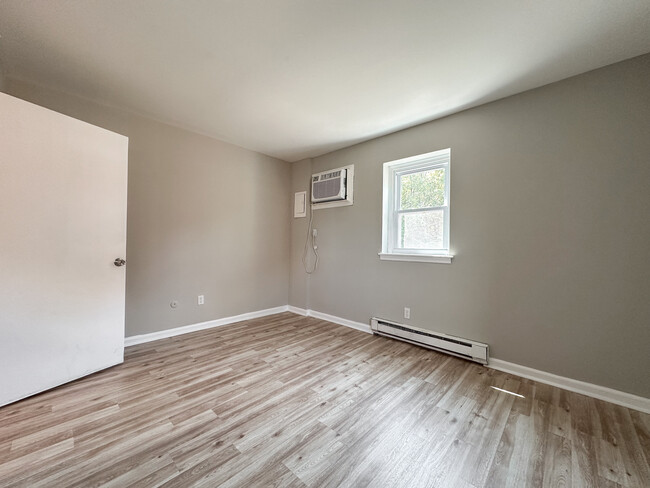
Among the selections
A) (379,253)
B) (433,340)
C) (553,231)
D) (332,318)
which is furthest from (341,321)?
(553,231)

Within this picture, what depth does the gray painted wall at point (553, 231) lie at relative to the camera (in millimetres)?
1757

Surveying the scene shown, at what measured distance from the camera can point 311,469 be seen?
1.21 m

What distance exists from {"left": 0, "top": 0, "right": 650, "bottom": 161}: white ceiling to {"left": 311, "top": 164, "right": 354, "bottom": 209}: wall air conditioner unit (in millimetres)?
970

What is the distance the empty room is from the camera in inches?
54.1

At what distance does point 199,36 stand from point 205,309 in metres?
2.84

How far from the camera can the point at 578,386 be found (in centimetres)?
→ 191

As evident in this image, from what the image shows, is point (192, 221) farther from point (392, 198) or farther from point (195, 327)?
point (392, 198)

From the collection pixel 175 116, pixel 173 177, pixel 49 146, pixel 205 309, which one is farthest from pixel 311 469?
pixel 175 116

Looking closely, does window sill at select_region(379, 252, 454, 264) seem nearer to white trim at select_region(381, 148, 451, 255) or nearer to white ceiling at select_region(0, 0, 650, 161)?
white trim at select_region(381, 148, 451, 255)

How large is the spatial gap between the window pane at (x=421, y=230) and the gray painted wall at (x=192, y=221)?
2.01 meters

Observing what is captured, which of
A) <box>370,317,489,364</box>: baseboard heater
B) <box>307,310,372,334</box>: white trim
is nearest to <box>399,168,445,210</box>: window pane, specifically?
<box>370,317,489,364</box>: baseboard heater

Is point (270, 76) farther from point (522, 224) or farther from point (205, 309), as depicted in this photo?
point (205, 309)

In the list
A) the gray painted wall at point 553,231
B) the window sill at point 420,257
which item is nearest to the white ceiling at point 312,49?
the gray painted wall at point 553,231

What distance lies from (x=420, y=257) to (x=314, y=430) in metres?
1.97
